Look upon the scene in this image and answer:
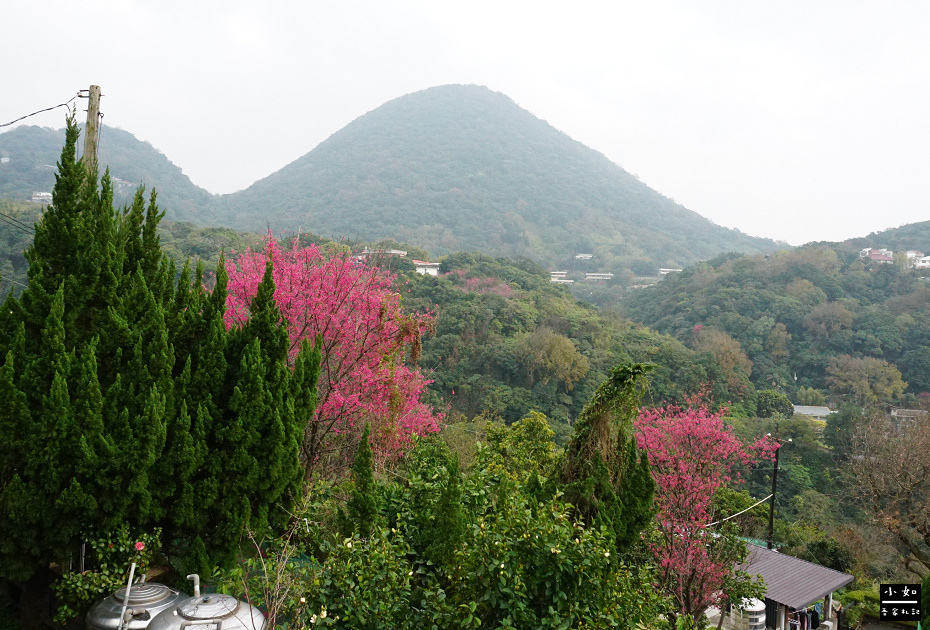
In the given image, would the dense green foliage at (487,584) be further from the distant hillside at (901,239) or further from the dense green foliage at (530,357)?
the distant hillside at (901,239)

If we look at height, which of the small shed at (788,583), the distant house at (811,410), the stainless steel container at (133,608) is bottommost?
the distant house at (811,410)

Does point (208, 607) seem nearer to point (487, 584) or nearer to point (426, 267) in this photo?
point (487, 584)

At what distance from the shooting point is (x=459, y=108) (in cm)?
11388

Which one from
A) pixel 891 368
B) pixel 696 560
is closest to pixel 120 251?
pixel 696 560

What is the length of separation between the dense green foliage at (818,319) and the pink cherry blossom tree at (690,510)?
22358mm

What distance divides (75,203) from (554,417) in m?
21.7

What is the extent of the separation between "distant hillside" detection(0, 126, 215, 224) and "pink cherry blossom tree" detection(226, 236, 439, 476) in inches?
1627

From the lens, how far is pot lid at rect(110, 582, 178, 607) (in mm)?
4230

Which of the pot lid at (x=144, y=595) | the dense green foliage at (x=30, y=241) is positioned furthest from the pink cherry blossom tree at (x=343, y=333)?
the dense green foliage at (x=30, y=241)

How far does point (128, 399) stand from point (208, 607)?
1661 mm

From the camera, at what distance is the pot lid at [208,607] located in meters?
3.86

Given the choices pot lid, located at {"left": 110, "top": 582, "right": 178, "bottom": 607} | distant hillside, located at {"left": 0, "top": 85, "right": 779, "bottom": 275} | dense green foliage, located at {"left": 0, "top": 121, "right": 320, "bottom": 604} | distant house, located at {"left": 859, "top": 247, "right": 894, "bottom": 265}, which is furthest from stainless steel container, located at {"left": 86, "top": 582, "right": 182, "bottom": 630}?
distant house, located at {"left": 859, "top": 247, "right": 894, "bottom": 265}

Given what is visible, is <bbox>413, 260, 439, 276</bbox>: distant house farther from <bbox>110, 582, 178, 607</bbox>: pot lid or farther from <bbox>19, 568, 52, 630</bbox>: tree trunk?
<bbox>110, 582, 178, 607</bbox>: pot lid

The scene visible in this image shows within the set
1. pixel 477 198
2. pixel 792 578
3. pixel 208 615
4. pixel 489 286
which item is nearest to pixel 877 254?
pixel 489 286
